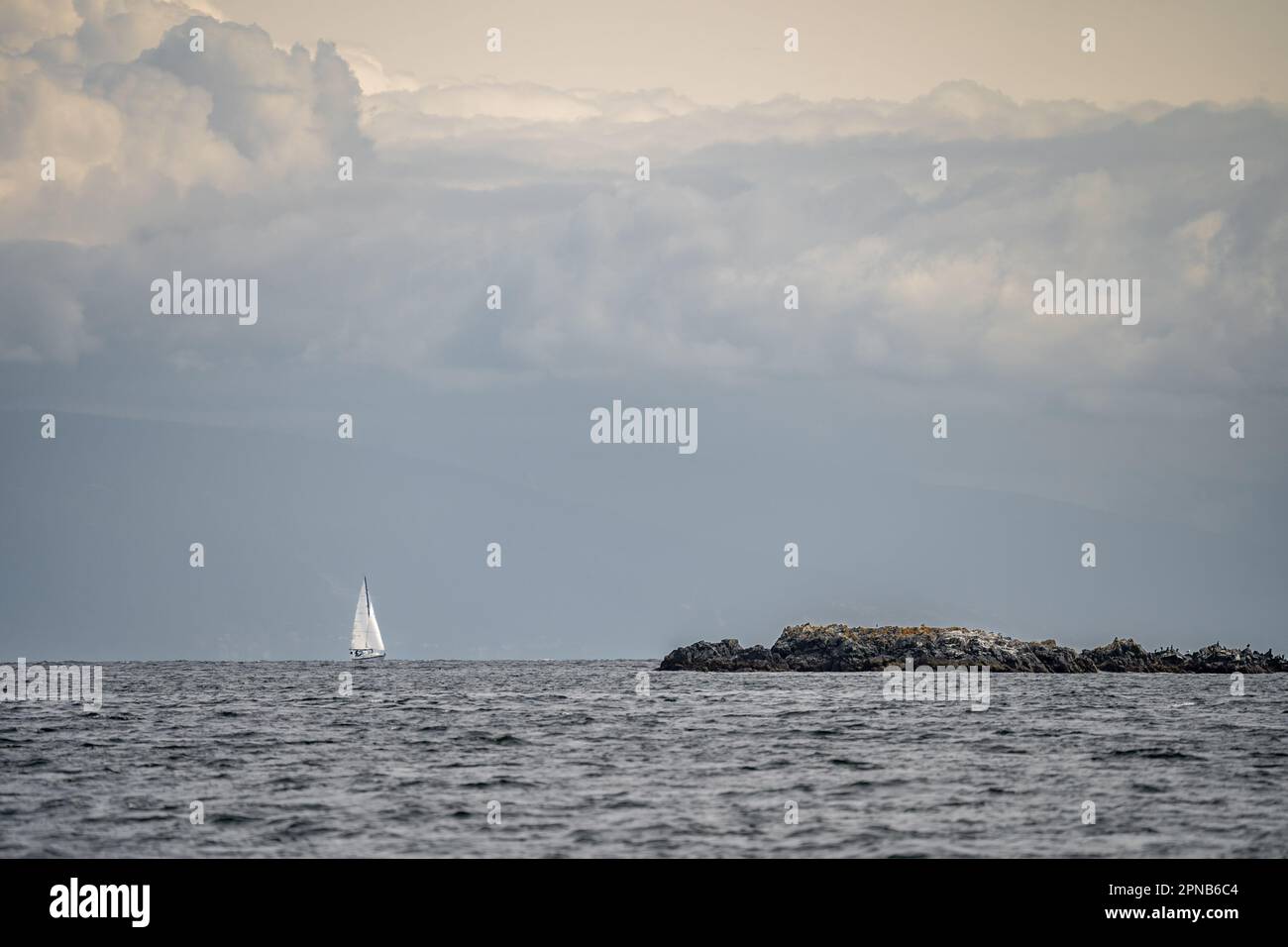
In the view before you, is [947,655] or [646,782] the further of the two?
[947,655]

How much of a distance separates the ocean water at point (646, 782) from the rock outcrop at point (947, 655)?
67270 millimetres

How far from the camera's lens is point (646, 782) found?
1524 inches

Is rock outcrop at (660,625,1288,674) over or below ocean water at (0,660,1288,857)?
below

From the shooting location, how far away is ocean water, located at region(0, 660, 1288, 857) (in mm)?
29422

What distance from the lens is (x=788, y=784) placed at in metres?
38.2

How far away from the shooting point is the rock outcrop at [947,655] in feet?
458

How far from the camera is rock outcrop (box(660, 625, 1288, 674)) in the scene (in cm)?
13962

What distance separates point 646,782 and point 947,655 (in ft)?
345

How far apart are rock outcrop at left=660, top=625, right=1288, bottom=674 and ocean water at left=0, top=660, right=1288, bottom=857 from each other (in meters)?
67.3

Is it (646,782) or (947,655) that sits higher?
(646,782)

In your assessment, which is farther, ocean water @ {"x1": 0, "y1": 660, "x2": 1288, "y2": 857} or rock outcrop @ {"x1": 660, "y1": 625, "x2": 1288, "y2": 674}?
rock outcrop @ {"x1": 660, "y1": 625, "x2": 1288, "y2": 674}
